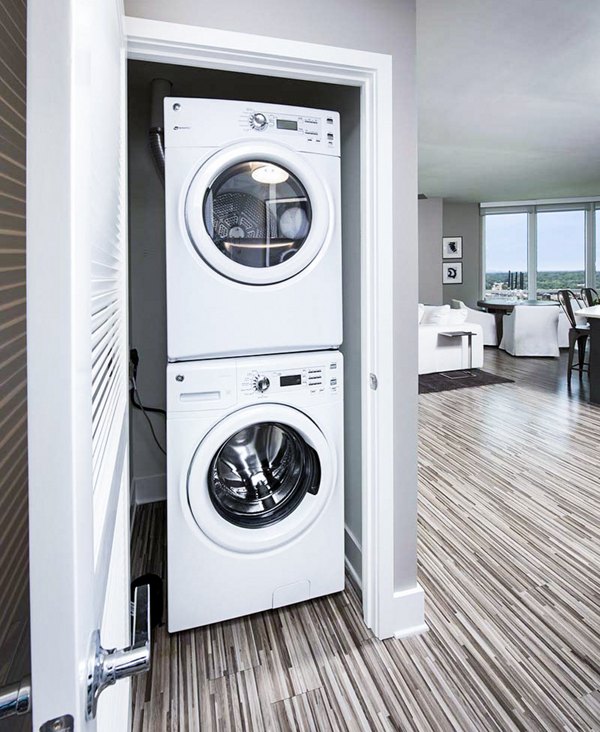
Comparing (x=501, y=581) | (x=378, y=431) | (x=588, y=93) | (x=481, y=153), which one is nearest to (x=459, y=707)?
(x=501, y=581)

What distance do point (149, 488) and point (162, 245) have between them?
1.41 m

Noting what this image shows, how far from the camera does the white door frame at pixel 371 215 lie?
1.39m

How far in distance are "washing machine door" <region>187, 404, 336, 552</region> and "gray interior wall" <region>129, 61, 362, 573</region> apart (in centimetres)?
26

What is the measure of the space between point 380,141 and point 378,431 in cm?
98

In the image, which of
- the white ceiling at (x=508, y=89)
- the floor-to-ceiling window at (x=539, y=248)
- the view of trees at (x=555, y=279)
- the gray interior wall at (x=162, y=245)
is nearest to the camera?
the gray interior wall at (x=162, y=245)

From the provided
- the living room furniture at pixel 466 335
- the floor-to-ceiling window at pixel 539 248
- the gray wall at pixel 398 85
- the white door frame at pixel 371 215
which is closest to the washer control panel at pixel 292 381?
the white door frame at pixel 371 215

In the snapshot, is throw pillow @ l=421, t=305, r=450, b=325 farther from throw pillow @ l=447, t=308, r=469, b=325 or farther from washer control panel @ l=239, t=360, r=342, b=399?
washer control panel @ l=239, t=360, r=342, b=399

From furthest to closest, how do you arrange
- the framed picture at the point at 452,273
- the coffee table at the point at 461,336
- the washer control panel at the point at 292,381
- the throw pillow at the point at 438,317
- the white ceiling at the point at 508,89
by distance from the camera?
1. the framed picture at the point at 452,273
2. the throw pillow at the point at 438,317
3. the coffee table at the point at 461,336
4. the white ceiling at the point at 508,89
5. the washer control panel at the point at 292,381

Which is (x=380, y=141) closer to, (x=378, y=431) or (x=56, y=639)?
(x=378, y=431)

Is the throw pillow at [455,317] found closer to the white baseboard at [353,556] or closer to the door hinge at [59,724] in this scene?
the white baseboard at [353,556]

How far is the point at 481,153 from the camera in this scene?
595 cm

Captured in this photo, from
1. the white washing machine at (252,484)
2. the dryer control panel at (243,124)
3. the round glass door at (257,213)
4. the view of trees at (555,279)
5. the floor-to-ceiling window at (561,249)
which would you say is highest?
the floor-to-ceiling window at (561,249)

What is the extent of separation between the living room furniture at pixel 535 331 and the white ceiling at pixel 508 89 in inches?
81.8

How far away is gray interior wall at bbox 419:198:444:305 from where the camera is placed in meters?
8.81
